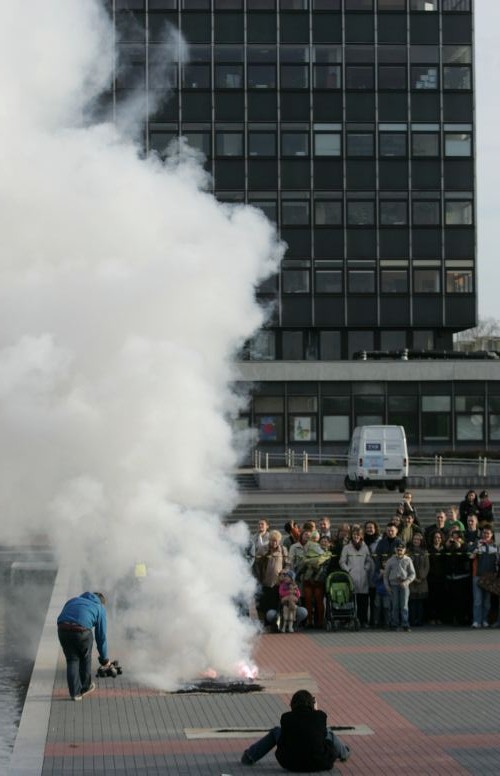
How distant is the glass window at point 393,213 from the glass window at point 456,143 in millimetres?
3380

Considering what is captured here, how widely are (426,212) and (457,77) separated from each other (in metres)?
6.61

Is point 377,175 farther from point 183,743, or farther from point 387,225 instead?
point 183,743

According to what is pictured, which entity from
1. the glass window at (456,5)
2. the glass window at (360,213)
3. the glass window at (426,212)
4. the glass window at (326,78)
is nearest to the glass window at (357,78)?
the glass window at (326,78)

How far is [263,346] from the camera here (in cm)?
6650

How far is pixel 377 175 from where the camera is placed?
6506 cm

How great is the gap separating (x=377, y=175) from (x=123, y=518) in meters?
48.8

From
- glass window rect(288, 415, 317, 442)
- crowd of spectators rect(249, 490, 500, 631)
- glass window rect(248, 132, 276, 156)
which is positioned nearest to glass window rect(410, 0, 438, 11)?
glass window rect(248, 132, 276, 156)

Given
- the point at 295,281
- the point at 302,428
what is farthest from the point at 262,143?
the point at 302,428

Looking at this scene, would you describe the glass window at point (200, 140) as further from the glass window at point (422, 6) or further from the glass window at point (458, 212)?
the glass window at point (458, 212)

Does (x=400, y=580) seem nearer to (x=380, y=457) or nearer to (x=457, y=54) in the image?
(x=380, y=457)

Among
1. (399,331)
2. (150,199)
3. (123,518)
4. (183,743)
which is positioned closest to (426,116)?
(399,331)

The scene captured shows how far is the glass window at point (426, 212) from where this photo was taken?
215 feet

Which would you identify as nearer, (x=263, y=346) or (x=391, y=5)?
(x=391, y=5)

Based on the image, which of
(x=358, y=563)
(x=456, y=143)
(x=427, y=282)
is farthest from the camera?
(x=427, y=282)
